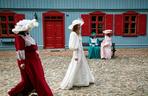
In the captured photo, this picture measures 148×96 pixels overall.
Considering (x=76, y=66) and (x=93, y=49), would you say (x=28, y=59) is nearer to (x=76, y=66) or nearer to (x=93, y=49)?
(x=76, y=66)

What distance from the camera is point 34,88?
5801 millimetres

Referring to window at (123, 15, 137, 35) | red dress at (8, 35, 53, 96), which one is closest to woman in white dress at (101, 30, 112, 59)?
window at (123, 15, 137, 35)

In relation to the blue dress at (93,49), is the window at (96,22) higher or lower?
higher

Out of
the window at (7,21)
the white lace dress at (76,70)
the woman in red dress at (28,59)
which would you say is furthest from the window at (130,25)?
the woman in red dress at (28,59)

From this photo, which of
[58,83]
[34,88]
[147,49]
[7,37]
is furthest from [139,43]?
[34,88]

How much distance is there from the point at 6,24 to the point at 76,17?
4638 millimetres

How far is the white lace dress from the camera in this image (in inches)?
285

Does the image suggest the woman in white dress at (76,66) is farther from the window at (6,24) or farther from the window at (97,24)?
the window at (6,24)

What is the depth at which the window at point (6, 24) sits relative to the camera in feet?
56.5

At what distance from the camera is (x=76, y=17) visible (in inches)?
688

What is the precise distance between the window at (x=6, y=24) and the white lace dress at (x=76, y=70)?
10876 millimetres

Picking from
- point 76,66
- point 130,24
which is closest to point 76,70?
point 76,66

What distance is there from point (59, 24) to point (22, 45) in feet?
40.0

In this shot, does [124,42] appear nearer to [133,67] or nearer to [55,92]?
[133,67]
